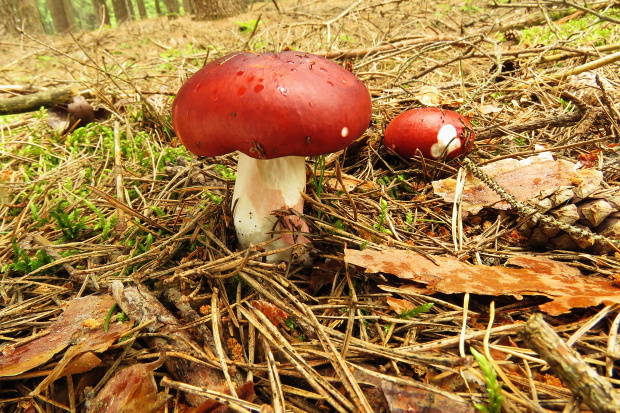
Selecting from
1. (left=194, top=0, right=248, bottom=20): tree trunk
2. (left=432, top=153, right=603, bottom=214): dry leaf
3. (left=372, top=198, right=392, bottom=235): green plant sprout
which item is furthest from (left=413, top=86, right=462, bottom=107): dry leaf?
(left=194, top=0, right=248, bottom=20): tree trunk

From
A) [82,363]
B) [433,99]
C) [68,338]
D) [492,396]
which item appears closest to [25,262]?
[68,338]

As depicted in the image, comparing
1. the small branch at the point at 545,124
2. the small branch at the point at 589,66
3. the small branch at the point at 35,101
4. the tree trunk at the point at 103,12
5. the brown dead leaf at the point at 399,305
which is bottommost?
the brown dead leaf at the point at 399,305

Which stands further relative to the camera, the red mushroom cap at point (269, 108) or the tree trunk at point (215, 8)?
the tree trunk at point (215, 8)

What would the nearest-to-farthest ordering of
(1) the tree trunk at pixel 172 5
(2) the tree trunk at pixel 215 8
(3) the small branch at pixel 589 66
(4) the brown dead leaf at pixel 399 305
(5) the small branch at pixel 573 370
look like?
(5) the small branch at pixel 573 370 → (4) the brown dead leaf at pixel 399 305 → (3) the small branch at pixel 589 66 → (2) the tree trunk at pixel 215 8 → (1) the tree trunk at pixel 172 5

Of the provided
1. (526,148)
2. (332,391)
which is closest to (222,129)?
(332,391)

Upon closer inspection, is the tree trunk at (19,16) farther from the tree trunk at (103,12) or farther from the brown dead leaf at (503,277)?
the brown dead leaf at (503,277)

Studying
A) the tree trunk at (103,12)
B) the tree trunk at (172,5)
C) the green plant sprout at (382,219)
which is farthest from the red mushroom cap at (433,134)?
the tree trunk at (172,5)

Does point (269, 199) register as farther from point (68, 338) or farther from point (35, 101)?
point (35, 101)

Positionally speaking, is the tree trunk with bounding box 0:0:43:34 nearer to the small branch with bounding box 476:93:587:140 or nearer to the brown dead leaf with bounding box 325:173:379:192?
the brown dead leaf with bounding box 325:173:379:192
